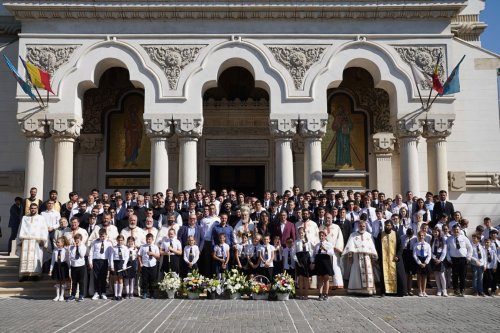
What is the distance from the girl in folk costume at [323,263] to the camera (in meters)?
11.9

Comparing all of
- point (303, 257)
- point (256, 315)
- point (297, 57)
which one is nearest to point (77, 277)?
point (256, 315)

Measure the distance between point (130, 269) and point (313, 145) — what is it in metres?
7.23

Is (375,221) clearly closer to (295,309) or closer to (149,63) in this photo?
(295,309)

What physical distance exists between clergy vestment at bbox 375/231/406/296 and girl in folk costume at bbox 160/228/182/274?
478 centimetres

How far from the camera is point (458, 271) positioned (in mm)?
12695

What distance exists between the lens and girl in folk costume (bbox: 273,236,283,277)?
1232 centimetres

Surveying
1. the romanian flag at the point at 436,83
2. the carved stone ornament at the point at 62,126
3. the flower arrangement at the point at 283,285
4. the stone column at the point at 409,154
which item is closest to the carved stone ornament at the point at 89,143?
the carved stone ornament at the point at 62,126

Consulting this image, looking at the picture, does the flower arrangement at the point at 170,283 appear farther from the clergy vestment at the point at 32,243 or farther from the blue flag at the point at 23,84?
the blue flag at the point at 23,84

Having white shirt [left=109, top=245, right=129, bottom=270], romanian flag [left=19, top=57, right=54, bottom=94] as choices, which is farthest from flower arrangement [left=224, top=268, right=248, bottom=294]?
romanian flag [left=19, top=57, right=54, bottom=94]

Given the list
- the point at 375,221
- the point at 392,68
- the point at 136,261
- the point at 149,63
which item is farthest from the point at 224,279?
the point at 392,68

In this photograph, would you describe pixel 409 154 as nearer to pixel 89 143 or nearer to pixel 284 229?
pixel 284 229

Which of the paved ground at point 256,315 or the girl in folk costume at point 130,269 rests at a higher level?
the girl in folk costume at point 130,269

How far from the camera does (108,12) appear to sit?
17.0 metres

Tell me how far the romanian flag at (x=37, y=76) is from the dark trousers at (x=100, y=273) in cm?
687
